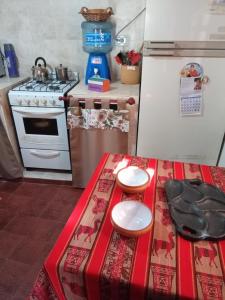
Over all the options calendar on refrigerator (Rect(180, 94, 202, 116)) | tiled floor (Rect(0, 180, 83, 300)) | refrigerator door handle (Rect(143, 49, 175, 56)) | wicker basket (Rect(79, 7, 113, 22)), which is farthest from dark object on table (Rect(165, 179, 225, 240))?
wicker basket (Rect(79, 7, 113, 22))

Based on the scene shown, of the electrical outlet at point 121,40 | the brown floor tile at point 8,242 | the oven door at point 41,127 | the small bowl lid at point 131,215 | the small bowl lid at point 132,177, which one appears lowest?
the brown floor tile at point 8,242

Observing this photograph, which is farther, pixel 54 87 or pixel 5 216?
pixel 54 87

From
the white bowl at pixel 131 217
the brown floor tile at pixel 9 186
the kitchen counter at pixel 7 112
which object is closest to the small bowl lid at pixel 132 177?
the white bowl at pixel 131 217

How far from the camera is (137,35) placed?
6.70 feet

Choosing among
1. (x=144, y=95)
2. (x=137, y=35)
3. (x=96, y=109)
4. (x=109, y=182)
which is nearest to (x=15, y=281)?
(x=109, y=182)

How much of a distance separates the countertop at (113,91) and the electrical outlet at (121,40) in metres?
0.41

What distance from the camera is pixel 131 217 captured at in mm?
751

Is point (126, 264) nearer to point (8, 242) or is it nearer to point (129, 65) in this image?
point (8, 242)

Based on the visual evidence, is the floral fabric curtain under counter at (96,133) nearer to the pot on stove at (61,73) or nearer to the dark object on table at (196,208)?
the pot on stove at (61,73)

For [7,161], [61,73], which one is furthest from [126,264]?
[61,73]

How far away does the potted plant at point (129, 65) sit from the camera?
1930mm

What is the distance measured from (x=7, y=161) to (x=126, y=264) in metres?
1.85

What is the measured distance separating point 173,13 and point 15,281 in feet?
6.42

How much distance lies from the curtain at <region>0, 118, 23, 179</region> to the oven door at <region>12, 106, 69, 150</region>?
0.12 metres
